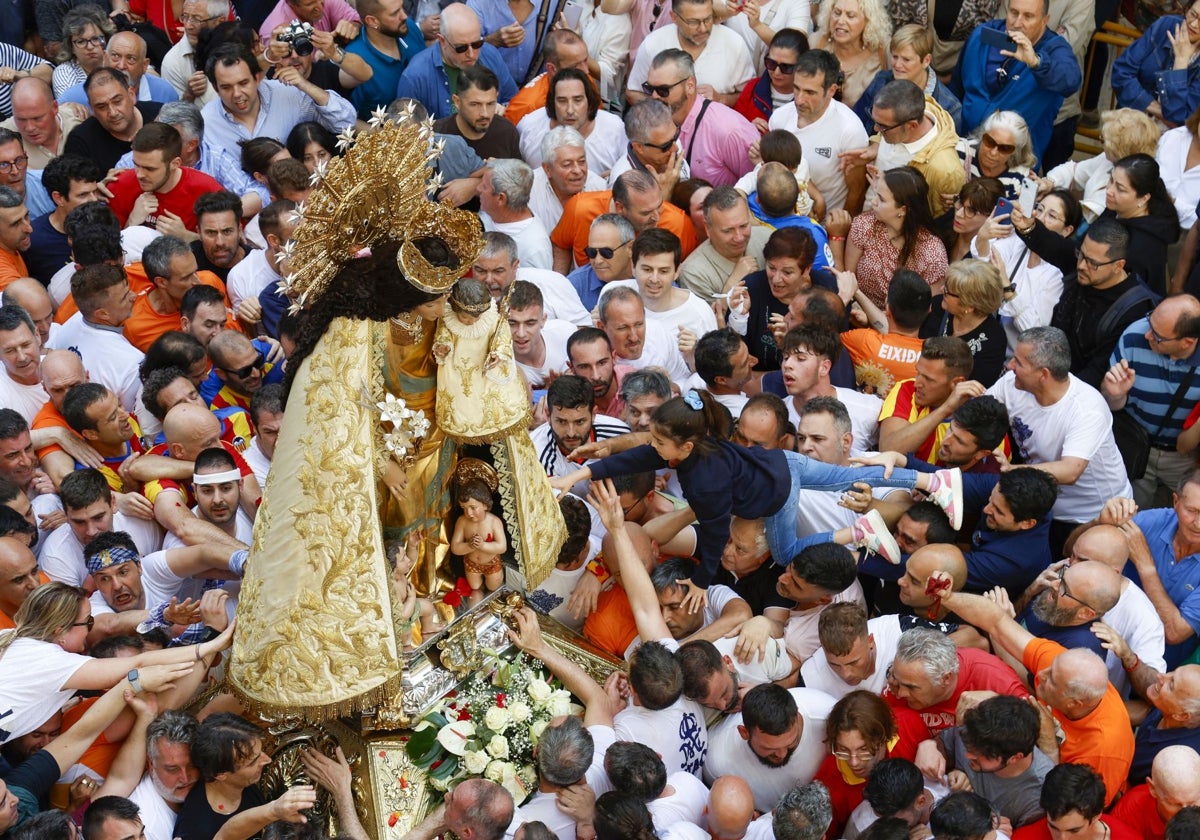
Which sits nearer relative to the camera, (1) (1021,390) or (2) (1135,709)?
(2) (1135,709)

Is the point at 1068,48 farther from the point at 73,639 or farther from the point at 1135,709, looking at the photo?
the point at 73,639

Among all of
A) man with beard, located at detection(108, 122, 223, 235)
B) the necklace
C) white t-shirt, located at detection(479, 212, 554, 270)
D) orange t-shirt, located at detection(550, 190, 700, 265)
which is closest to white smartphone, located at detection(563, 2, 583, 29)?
orange t-shirt, located at detection(550, 190, 700, 265)

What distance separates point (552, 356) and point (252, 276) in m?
1.86

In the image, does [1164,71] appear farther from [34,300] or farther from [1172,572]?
[34,300]

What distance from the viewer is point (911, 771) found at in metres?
6.07

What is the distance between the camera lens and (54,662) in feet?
21.0

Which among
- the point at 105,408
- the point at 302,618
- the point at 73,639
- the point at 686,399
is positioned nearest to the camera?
the point at 302,618

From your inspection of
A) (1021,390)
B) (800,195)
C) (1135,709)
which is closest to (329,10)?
(800,195)

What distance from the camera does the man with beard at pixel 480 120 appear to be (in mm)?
9781

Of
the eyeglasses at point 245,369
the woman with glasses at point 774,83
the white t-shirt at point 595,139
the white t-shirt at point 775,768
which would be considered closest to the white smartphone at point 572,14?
the white t-shirt at point 595,139

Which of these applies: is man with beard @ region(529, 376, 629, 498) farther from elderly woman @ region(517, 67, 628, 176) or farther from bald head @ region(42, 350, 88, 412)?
elderly woman @ region(517, 67, 628, 176)

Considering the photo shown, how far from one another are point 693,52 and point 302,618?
596 centimetres

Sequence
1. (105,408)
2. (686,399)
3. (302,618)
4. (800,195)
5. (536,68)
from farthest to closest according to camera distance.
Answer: (536,68)
(800,195)
(105,408)
(686,399)
(302,618)

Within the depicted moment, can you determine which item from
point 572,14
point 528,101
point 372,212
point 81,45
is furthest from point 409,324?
point 572,14
